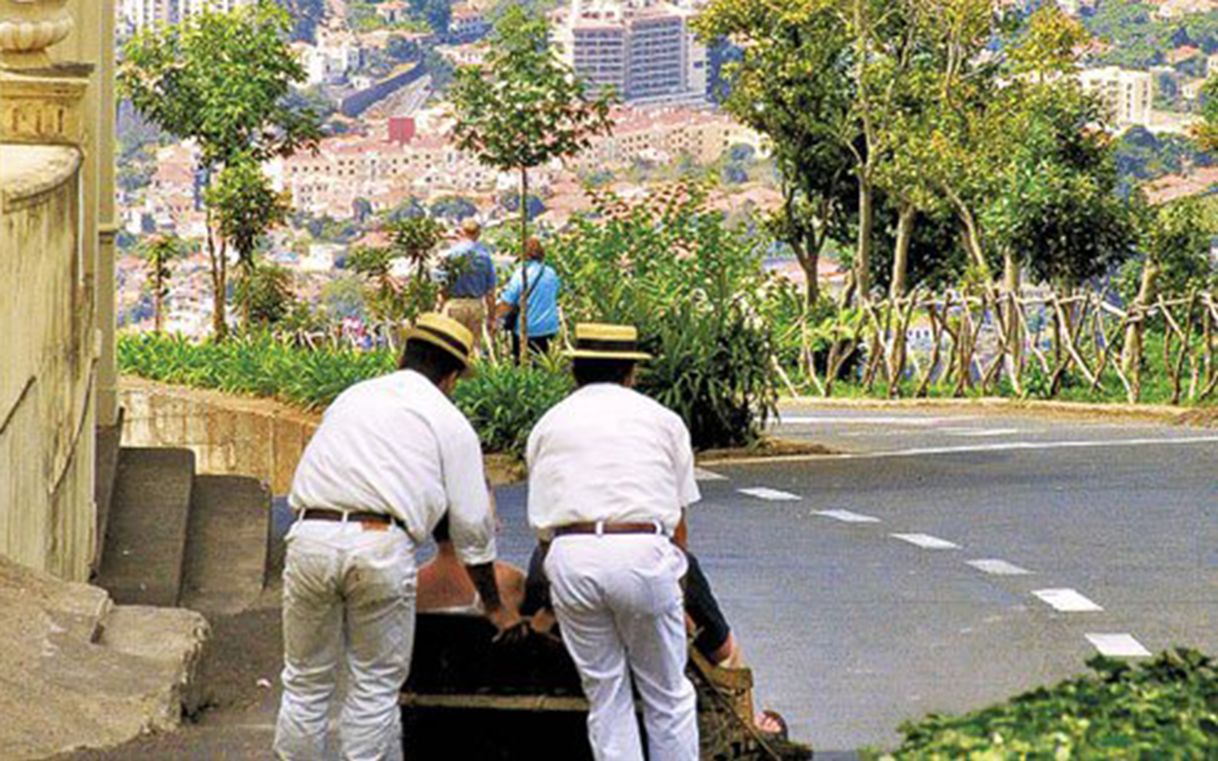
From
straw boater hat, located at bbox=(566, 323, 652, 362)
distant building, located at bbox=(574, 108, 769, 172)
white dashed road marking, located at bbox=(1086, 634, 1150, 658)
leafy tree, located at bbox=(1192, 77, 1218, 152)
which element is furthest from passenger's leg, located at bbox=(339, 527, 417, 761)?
distant building, located at bbox=(574, 108, 769, 172)

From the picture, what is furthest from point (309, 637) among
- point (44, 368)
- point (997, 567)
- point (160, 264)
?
point (160, 264)

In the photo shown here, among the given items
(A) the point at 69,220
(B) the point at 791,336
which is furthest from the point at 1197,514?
(B) the point at 791,336

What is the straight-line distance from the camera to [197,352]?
31.0 metres

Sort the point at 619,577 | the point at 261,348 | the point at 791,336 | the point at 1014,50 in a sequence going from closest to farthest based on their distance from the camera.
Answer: the point at 619,577, the point at 261,348, the point at 791,336, the point at 1014,50

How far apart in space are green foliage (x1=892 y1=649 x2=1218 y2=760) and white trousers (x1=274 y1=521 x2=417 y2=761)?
3.34 m

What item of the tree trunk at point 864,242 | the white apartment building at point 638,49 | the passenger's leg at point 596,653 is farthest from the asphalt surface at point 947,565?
the white apartment building at point 638,49

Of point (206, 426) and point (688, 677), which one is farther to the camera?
point (206, 426)

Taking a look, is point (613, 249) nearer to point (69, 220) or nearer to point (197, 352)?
point (197, 352)

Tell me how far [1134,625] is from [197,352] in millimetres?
16602

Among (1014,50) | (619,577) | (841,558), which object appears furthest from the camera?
(1014,50)

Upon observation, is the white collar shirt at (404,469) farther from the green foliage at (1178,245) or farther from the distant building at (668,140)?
the distant building at (668,140)

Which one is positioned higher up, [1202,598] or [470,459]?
[470,459]

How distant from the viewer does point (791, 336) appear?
147 ft

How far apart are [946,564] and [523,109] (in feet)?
44.6
